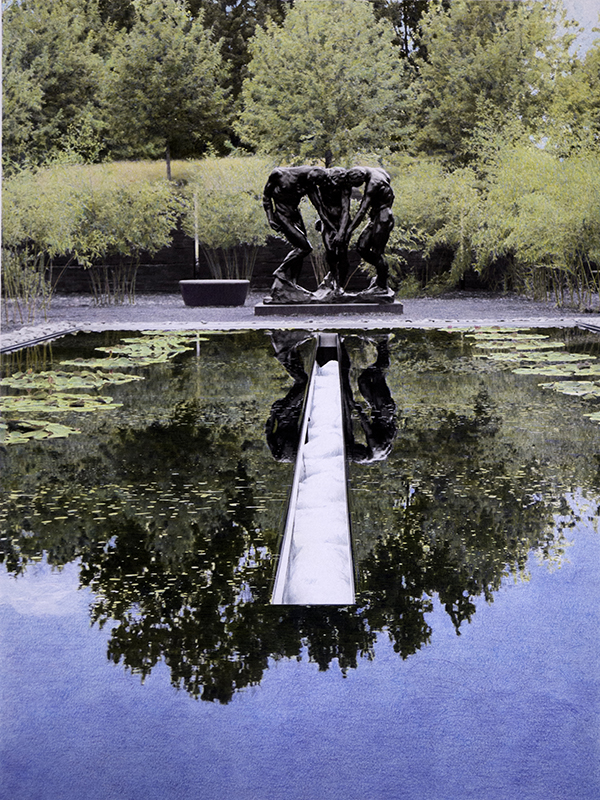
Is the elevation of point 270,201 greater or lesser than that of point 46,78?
lesser

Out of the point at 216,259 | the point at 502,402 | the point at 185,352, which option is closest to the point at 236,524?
the point at 502,402

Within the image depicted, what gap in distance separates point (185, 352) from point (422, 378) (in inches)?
88.3

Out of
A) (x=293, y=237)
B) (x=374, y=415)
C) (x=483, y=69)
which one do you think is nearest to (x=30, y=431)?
(x=374, y=415)

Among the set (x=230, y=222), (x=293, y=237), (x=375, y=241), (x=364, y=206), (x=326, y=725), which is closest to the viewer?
(x=326, y=725)

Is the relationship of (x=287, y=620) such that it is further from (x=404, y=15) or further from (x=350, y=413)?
(x=404, y=15)

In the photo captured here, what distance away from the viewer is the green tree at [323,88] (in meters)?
24.0

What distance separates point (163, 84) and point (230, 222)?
34.8ft

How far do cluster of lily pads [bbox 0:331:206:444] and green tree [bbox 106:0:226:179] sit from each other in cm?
1809

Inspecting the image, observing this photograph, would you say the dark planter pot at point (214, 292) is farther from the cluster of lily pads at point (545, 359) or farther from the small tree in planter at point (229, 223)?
the cluster of lily pads at point (545, 359)

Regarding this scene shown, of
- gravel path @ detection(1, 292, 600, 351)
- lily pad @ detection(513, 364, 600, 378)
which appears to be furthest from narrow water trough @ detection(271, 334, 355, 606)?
gravel path @ detection(1, 292, 600, 351)

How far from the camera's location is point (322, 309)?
37.5 ft

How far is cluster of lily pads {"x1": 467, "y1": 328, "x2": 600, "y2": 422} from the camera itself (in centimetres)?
542

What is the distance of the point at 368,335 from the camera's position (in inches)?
338

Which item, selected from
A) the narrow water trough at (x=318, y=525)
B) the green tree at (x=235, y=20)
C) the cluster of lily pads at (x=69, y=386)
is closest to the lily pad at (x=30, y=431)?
the cluster of lily pads at (x=69, y=386)
